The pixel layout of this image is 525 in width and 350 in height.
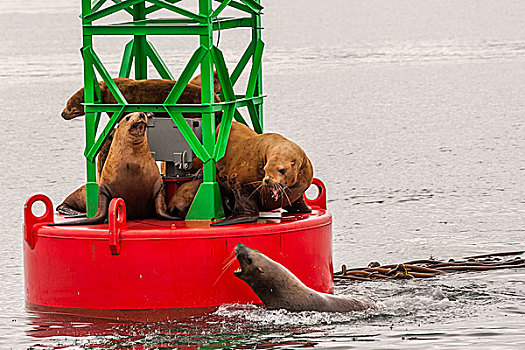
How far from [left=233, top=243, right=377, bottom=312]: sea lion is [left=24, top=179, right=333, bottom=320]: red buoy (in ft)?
0.52

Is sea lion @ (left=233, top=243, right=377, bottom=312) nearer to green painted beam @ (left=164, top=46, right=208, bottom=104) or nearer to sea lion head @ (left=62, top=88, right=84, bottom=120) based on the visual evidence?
green painted beam @ (left=164, top=46, right=208, bottom=104)

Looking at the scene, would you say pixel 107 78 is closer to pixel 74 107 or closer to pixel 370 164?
pixel 74 107

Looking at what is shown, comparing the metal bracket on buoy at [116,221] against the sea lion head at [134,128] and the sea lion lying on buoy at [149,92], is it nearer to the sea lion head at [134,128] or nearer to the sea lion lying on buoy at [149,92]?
the sea lion head at [134,128]

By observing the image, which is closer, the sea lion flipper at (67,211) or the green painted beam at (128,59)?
the sea lion flipper at (67,211)

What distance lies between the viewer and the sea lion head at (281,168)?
37.2 feet

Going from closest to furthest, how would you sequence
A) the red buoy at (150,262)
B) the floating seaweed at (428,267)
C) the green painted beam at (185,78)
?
the red buoy at (150,262) < the green painted beam at (185,78) < the floating seaweed at (428,267)

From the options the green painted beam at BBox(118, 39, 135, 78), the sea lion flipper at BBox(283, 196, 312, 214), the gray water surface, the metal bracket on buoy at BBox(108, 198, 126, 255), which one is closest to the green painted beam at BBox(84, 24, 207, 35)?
the green painted beam at BBox(118, 39, 135, 78)

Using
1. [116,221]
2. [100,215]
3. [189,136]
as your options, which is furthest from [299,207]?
[116,221]

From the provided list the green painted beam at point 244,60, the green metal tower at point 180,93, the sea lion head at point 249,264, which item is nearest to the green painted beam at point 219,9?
the green metal tower at point 180,93

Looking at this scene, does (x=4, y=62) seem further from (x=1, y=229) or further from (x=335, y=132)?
(x=1, y=229)

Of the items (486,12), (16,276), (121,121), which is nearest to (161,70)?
(121,121)

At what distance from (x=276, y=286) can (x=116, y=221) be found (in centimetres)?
148

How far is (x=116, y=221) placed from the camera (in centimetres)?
1104

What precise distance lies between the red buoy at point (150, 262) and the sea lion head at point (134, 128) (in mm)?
752
